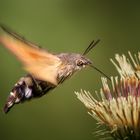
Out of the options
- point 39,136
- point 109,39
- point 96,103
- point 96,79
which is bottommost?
point 96,103

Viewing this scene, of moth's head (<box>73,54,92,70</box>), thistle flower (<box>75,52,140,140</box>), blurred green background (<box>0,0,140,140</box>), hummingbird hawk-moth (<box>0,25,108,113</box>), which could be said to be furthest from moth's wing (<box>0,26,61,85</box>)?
blurred green background (<box>0,0,140,140</box>)

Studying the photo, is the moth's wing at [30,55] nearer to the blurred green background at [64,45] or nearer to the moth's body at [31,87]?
the moth's body at [31,87]

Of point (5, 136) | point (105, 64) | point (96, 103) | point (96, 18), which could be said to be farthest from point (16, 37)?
point (96, 18)

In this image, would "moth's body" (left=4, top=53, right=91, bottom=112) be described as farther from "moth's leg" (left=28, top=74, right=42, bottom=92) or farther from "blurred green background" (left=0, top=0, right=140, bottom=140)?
"blurred green background" (left=0, top=0, right=140, bottom=140)

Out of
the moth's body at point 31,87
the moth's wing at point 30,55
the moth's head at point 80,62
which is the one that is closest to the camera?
the moth's wing at point 30,55

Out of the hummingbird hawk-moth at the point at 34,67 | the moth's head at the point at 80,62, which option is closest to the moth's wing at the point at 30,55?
the hummingbird hawk-moth at the point at 34,67

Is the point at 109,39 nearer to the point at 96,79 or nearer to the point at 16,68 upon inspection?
the point at 96,79

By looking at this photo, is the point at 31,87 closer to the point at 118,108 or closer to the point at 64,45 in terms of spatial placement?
the point at 118,108
